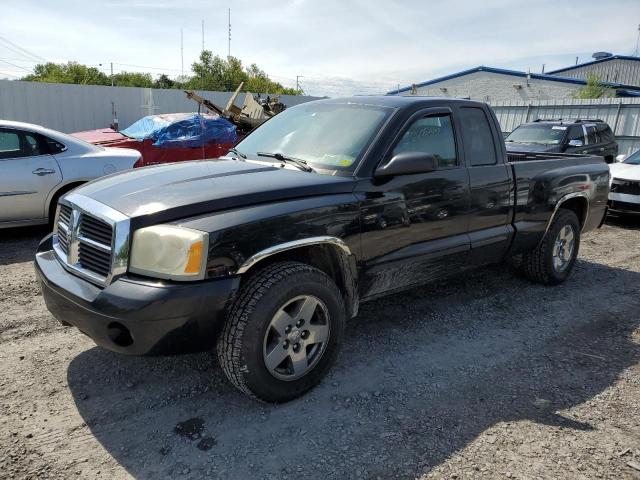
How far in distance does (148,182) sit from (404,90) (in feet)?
108

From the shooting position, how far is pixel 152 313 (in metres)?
2.51

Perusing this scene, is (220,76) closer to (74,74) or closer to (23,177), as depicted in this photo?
(74,74)

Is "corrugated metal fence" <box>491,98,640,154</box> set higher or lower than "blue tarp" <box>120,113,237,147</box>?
higher

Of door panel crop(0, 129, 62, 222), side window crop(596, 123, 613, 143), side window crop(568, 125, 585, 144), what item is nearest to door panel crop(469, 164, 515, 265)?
door panel crop(0, 129, 62, 222)

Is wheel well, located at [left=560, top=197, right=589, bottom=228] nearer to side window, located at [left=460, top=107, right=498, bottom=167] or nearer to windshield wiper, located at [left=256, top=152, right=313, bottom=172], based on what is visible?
side window, located at [left=460, top=107, right=498, bottom=167]

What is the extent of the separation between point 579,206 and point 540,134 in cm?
684

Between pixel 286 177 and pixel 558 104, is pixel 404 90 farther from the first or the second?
pixel 286 177

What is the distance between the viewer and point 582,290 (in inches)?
209

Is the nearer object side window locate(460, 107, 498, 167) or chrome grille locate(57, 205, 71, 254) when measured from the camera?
chrome grille locate(57, 205, 71, 254)

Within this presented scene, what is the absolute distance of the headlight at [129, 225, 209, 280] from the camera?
2.58 m

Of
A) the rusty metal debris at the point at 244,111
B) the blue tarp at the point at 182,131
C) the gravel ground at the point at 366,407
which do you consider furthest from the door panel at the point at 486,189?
the rusty metal debris at the point at 244,111

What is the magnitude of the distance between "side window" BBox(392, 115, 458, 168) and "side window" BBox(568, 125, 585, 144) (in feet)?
28.5

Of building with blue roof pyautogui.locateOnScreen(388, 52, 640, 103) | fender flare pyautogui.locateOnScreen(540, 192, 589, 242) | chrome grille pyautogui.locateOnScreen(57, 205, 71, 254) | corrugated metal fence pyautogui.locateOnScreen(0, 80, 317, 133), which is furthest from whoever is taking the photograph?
building with blue roof pyautogui.locateOnScreen(388, 52, 640, 103)

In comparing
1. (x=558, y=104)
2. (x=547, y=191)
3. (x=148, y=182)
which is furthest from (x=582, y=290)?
(x=558, y=104)
